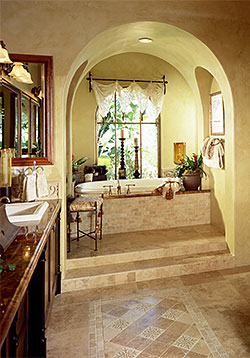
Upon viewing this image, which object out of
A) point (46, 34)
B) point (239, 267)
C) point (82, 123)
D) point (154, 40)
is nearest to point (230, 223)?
point (239, 267)

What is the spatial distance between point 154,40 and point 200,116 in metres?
1.40

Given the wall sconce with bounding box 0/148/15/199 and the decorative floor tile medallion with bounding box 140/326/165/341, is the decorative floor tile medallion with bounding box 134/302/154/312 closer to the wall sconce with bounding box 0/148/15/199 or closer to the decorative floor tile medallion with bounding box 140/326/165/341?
the decorative floor tile medallion with bounding box 140/326/165/341

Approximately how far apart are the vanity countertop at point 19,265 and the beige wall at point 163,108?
158 inches

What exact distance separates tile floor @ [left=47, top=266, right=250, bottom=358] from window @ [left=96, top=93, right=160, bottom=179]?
348 centimetres

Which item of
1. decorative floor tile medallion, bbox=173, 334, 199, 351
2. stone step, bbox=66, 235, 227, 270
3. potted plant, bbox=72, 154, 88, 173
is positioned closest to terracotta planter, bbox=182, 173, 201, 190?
stone step, bbox=66, 235, 227, 270

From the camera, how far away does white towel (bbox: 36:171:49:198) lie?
307 cm

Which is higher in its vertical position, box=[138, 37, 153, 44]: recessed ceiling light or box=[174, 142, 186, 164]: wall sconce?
box=[138, 37, 153, 44]: recessed ceiling light

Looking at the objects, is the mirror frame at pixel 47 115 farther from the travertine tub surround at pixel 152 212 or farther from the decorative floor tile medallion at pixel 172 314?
the decorative floor tile medallion at pixel 172 314

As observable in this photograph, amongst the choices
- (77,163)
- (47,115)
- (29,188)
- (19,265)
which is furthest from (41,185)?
(77,163)

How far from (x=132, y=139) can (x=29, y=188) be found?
410 centimetres

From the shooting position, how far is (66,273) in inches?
137

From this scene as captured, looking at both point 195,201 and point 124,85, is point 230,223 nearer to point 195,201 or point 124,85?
point 195,201

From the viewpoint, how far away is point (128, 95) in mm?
6398

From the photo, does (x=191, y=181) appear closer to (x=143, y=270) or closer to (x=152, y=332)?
(x=143, y=270)
